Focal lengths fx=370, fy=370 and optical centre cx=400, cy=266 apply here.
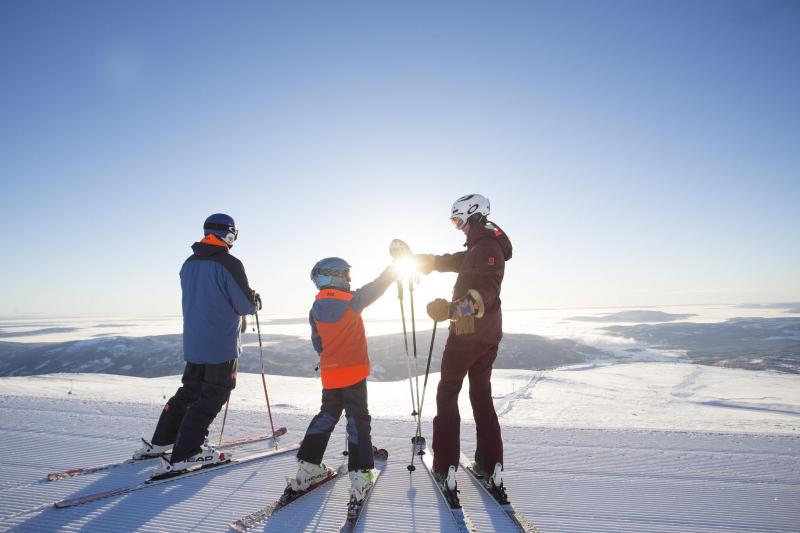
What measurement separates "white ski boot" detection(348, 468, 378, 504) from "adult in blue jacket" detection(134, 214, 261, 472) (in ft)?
5.90

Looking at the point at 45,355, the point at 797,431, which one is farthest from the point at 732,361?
the point at 45,355

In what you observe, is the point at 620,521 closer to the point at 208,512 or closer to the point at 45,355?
the point at 208,512

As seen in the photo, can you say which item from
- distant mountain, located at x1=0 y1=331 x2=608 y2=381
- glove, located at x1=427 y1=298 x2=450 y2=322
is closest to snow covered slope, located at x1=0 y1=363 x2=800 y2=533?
Answer: glove, located at x1=427 y1=298 x2=450 y2=322

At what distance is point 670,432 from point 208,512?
6.16 metres

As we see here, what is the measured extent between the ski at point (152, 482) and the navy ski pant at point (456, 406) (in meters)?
2.13

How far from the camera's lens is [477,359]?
12.3 ft

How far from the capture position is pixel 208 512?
10.4 feet

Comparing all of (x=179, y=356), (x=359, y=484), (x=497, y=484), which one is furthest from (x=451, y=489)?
(x=179, y=356)

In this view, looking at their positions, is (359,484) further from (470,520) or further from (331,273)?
(331,273)

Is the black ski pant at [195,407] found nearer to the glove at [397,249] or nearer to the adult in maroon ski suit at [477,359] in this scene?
the glove at [397,249]

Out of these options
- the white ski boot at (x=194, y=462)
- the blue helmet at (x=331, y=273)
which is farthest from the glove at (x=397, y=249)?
the white ski boot at (x=194, y=462)

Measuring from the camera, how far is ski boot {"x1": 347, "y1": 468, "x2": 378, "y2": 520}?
310 centimetres

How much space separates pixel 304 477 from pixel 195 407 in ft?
4.69

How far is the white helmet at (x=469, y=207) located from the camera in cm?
399
